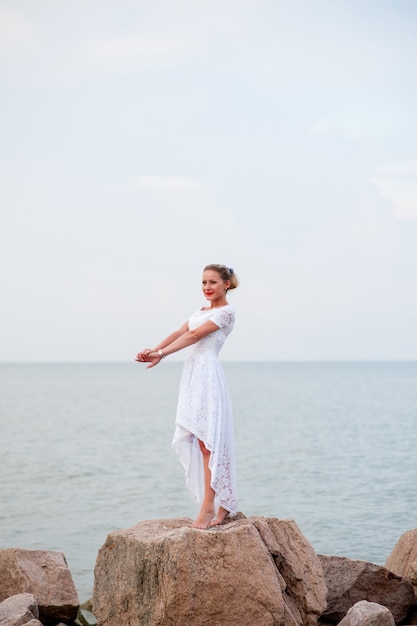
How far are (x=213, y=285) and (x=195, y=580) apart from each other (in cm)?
254

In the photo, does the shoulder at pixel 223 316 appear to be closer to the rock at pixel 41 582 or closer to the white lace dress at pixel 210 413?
the white lace dress at pixel 210 413

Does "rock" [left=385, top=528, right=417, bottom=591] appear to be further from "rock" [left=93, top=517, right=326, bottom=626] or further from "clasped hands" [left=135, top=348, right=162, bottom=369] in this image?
"clasped hands" [left=135, top=348, right=162, bottom=369]

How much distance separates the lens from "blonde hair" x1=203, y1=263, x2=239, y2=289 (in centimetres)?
776

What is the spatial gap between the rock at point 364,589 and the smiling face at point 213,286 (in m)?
3.06

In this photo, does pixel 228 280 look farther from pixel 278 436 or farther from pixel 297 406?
pixel 297 406

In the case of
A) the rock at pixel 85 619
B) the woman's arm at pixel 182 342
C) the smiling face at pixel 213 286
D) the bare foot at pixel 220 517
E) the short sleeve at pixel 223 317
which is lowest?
the rock at pixel 85 619

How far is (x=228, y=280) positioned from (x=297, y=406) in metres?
51.6

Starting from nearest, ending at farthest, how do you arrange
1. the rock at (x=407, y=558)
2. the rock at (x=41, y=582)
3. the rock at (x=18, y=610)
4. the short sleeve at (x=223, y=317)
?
the rock at (x=18, y=610) → the short sleeve at (x=223, y=317) → the rock at (x=41, y=582) → the rock at (x=407, y=558)

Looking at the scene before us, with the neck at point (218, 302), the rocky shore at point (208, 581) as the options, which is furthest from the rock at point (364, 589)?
the neck at point (218, 302)

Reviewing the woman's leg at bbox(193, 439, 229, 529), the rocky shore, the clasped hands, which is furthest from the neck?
A: the rocky shore

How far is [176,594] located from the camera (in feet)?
22.1

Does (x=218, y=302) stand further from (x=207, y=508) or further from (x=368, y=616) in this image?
(x=368, y=616)

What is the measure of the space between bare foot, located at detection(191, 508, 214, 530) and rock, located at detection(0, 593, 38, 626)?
63.0 inches

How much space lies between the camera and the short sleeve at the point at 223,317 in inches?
303
